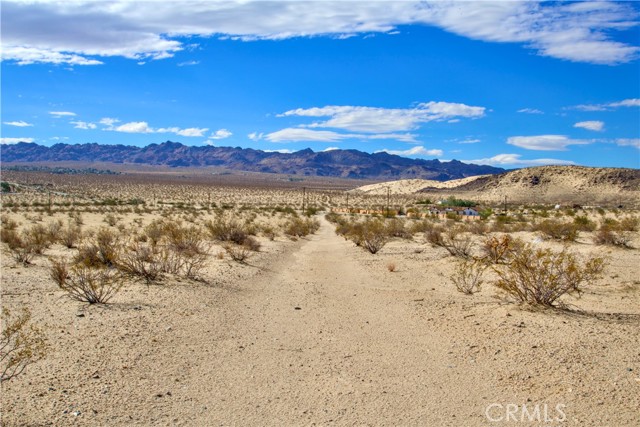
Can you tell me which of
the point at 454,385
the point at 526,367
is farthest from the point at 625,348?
the point at 454,385

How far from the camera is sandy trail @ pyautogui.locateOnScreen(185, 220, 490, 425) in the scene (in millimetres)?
6594

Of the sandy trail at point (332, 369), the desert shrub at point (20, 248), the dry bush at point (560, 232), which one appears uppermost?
the dry bush at point (560, 232)

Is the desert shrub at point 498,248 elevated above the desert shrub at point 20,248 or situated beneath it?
elevated above

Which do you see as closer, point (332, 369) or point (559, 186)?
point (332, 369)

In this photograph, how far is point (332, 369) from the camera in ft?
26.4

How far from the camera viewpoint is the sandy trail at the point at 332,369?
6594mm

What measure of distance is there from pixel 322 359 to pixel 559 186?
101814 mm

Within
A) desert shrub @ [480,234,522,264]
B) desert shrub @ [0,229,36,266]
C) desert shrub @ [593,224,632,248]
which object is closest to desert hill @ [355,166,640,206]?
desert shrub @ [593,224,632,248]

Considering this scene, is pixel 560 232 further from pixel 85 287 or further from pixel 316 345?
pixel 85 287

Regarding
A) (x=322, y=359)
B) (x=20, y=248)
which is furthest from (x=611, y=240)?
(x=20, y=248)

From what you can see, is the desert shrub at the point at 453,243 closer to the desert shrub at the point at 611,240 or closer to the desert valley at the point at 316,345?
the desert valley at the point at 316,345

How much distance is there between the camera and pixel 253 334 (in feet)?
32.2

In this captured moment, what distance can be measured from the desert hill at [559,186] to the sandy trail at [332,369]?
270 ft

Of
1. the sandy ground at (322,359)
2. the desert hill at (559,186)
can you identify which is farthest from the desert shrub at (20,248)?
the desert hill at (559,186)
